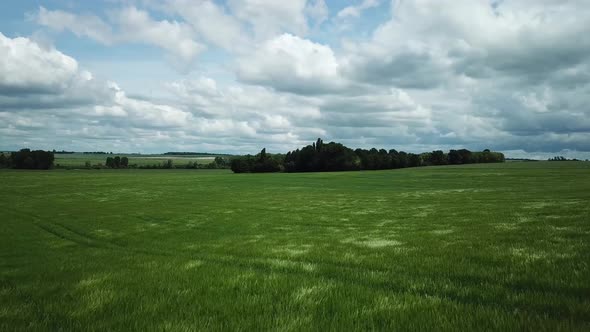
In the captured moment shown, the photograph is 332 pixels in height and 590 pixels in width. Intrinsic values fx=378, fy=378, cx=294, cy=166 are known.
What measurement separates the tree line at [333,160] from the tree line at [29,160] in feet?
298

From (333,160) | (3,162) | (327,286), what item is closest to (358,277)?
(327,286)

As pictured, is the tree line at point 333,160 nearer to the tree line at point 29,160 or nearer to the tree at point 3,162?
the tree line at point 29,160

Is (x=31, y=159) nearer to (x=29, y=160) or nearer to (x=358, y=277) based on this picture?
(x=29, y=160)

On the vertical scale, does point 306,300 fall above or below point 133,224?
above

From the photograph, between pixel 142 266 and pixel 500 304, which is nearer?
pixel 500 304

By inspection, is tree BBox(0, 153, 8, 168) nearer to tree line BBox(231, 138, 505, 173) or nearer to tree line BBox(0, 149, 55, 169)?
tree line BBox(0, 149, 55, 169)

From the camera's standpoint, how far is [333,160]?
168125mm

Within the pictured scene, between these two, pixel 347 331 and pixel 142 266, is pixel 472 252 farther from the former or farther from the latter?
pixel 142 266

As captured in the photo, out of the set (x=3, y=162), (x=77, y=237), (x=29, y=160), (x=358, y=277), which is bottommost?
(x=77, y=237)

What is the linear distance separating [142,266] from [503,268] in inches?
421

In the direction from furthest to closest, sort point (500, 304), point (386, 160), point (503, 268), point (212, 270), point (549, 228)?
point (386, 160) → point (549, 228) → point (212, 270) → point (503, 268) → point (500, 304)

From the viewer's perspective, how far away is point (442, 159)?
180 m

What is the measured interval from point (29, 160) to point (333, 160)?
141 metres

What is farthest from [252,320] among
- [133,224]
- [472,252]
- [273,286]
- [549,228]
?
[133,224]
